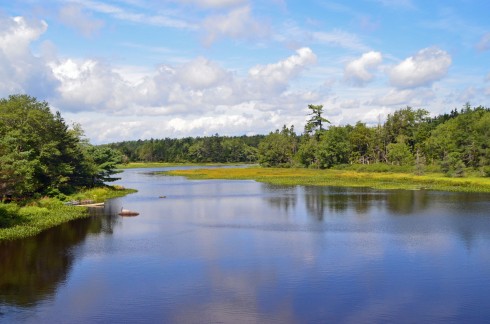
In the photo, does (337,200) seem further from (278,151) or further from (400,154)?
(278,151)

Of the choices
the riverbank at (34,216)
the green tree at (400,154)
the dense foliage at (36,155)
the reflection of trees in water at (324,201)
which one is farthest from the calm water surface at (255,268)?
the green tree at (400,154)

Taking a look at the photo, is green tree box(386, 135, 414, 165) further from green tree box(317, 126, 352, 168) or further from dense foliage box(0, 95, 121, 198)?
dense foliage box(0, 95, 121, 198)

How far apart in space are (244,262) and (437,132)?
102 m

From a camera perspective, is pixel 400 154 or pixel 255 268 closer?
pixel 255 268

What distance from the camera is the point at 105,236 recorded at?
4234 cm

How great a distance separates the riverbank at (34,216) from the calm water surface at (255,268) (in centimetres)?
206

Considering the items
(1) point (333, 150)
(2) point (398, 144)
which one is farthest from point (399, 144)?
(1) point (333, 150)

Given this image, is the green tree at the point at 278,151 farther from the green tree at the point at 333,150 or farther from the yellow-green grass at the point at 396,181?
the yellow-green grass at the point at 396,181

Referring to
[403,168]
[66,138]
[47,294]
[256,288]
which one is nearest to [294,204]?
[66,138]

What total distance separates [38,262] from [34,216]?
1636 cm

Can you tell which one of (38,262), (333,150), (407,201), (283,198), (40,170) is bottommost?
(38,262)

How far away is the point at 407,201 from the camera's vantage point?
Result: 211 feet

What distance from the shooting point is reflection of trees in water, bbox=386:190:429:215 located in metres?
56.0

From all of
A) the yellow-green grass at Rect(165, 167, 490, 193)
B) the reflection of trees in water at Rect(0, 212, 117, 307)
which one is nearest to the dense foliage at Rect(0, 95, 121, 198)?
the reflection of trees in water at Rect(0, 212, 117, 307)
